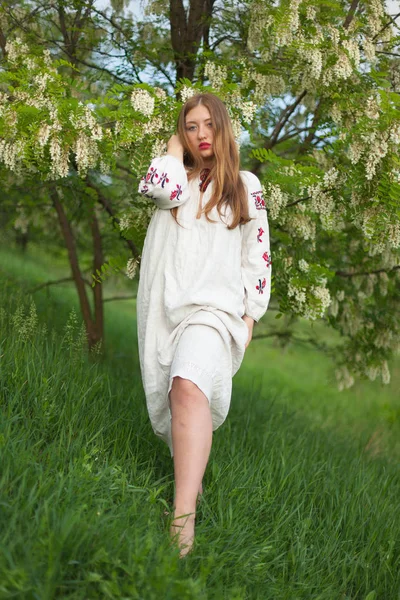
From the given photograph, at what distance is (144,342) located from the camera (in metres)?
3.19

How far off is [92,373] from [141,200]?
1.21 m

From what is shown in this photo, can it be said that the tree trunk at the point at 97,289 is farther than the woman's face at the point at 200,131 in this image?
Yes

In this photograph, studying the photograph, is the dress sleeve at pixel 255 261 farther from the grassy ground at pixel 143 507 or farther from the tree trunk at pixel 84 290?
the tree trunk at pixel 84 290

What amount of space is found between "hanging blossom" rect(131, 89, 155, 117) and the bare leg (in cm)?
171

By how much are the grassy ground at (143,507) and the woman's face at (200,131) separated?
54.6 inches

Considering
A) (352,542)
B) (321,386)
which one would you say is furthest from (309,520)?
(321,386)

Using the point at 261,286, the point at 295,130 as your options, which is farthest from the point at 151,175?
the point at 295,130

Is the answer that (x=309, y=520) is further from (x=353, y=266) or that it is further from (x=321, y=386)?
(x=321, y=386)

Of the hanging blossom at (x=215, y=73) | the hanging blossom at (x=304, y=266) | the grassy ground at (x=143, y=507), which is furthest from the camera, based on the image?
the hanging blossom at (x=304, y=266)

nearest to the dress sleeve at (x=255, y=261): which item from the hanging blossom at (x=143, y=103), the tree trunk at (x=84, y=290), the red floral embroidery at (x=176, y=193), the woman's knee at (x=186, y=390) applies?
the red floral embroidery at (x=176, y=193)

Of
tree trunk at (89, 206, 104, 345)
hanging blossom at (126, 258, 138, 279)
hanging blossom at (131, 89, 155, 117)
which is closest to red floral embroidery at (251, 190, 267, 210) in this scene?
hanging blossom at (131, 89, 155, 117)

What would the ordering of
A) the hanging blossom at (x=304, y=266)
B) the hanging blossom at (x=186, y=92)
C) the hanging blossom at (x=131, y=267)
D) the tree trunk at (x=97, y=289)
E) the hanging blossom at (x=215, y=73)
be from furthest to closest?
1. the tree trunk at (x=97, y=289)
2. the hanging blossom at (x=304, y=266)
3. the hanging blossom at (x=215, y=73)
4. the hanging blossom at (x=131, y=267)
5. the hanging blossom at (x=186, y=92)

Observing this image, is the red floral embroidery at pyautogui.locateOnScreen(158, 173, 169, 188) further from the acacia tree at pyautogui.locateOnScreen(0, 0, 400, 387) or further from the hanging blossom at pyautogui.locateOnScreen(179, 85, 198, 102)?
the hanging blossom at pyautogui.locateOnScreen(179, 85, 198, 102)

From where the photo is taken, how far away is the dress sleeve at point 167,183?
3.13 metres
